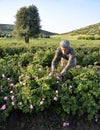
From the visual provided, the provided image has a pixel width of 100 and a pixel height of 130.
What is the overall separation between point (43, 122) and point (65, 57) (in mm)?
1822

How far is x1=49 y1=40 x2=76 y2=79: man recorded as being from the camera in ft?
20.6

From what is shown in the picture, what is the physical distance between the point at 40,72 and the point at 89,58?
916 cm

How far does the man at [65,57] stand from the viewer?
6291 mm

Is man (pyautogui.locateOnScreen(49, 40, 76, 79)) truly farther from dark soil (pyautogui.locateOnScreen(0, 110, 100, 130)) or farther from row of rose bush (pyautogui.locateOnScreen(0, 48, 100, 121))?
dark soil (pyautogui.locateOnScreen(0, 110, 100, 130))

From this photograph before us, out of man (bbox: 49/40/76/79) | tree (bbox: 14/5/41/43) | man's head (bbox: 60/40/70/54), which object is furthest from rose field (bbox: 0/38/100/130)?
tree (bbox: 14/5/41/43)

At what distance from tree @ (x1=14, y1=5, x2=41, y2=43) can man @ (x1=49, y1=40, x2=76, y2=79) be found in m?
49.0

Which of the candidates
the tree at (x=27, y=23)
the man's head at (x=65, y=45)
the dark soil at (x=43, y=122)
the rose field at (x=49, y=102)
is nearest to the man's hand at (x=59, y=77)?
the rose field at (x=49, y=102)

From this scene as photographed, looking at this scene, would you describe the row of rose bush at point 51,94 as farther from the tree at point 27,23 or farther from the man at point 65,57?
the tree at point 27,23

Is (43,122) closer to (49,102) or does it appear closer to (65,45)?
(49,102)

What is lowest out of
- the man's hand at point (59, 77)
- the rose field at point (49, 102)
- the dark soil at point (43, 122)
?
the dark soil at point (43, 122)

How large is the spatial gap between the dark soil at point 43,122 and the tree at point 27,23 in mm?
50210

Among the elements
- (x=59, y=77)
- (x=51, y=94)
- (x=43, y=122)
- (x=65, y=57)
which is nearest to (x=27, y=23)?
(x=65, y=57)

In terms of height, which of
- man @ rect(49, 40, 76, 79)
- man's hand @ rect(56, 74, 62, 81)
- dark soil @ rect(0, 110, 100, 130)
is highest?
man @ rect(49, 40, 76, 79)

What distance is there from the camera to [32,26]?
5691cm
